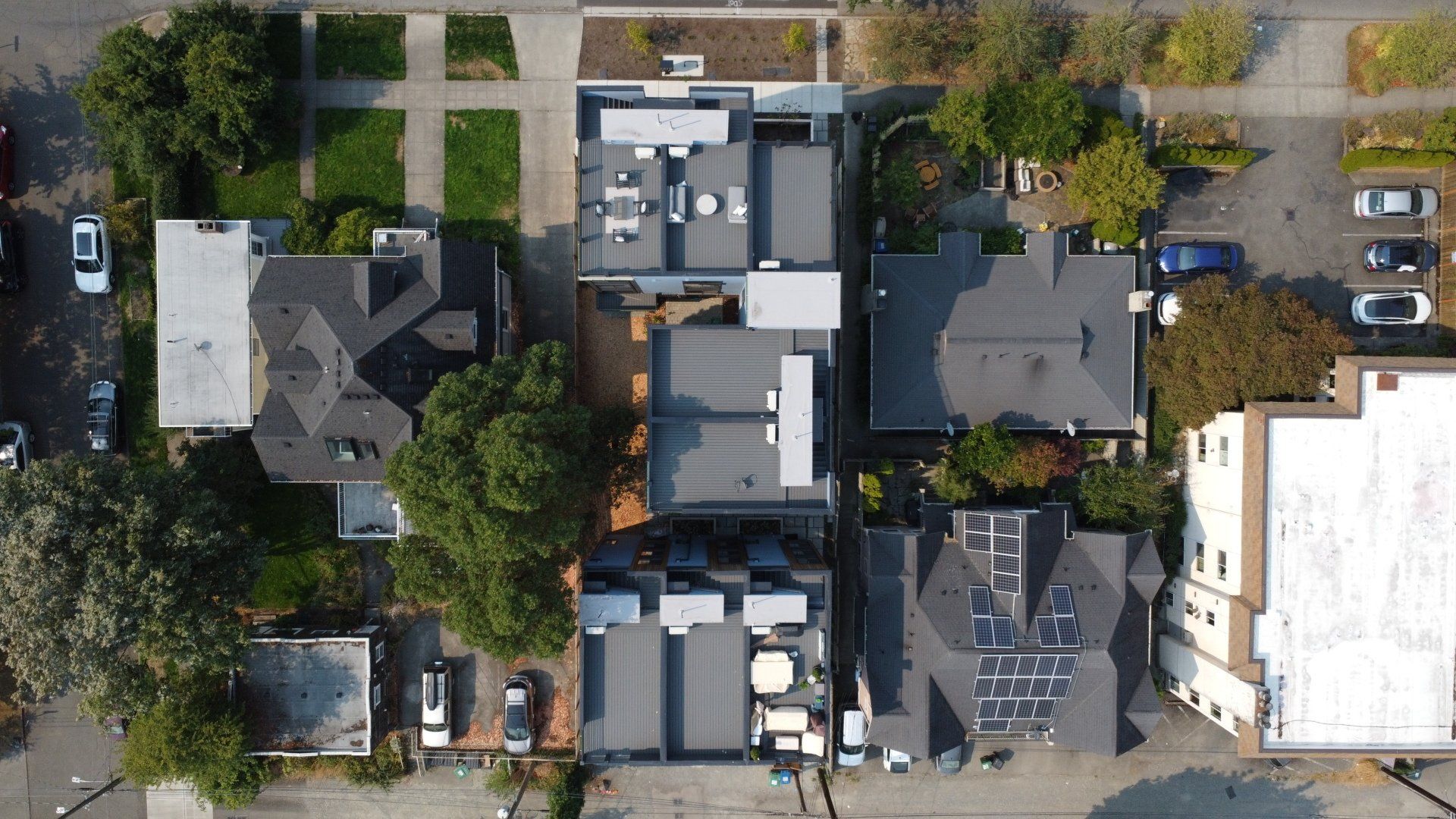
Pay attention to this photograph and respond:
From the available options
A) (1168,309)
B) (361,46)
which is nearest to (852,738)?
(1168,309)

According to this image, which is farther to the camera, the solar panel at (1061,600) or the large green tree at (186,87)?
the large green tree at (186,87)

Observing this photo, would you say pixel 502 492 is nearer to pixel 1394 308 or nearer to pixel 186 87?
pixel 186 87

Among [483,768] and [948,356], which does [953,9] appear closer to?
[948,356]

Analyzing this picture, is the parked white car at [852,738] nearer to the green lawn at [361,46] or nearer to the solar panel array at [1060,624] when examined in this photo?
the solar panel array at [1060,624]

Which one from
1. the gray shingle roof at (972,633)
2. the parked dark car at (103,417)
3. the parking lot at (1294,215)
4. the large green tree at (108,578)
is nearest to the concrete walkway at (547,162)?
the large green tree at (108,578)

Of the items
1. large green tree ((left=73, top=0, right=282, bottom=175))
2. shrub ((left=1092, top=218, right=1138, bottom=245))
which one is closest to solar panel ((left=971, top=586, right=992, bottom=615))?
shrub ((left=1092, top=218, right=1138, bottom=245))

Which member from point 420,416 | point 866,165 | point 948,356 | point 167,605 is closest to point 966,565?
point 948,356

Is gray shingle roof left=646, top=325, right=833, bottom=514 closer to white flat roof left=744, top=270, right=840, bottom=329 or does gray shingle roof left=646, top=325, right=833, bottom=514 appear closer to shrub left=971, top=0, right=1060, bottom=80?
white flat roof left=744, top=270, right=840, bottom=329
